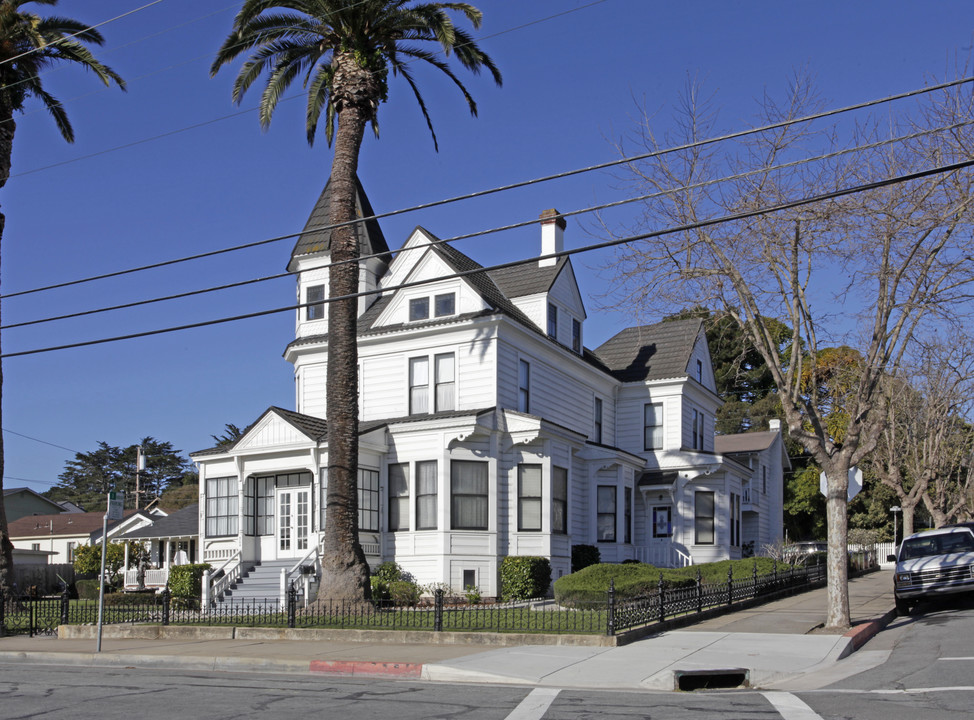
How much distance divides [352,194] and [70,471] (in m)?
108

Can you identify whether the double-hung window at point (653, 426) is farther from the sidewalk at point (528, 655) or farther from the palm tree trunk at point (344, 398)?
the palm tree trunk at point (344, 398)

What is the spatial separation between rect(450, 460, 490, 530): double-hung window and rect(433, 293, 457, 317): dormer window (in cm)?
465

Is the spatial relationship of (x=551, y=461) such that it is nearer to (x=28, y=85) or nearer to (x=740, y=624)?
(x=740, y=624)

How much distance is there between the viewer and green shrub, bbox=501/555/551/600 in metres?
26.3

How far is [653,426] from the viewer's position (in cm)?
3612

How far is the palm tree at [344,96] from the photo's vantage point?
2123 cm

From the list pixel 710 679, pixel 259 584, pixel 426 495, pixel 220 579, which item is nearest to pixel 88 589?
pixel 220 579

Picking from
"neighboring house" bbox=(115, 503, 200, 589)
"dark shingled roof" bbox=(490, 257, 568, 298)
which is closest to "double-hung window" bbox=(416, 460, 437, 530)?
"dark shingled roof" bbox=(490, 257, 568, 298)

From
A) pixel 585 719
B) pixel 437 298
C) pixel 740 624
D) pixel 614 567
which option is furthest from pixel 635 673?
pixel 437 298

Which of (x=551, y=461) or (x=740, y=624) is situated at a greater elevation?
(x=551, y=461)

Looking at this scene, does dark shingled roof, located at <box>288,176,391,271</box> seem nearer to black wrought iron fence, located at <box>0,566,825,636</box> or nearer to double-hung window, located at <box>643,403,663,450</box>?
double-hung window, located at <box>643,403,663,450</box>

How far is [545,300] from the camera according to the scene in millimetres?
31000

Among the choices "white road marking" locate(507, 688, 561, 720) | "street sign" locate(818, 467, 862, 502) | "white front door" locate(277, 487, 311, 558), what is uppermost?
"street sign" locate(818, 467, 862, 502)

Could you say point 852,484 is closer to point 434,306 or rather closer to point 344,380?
point 344,380
